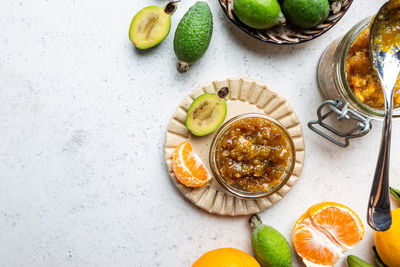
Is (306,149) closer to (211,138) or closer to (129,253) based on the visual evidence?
(211,138)

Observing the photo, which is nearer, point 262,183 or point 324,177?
point 262,183

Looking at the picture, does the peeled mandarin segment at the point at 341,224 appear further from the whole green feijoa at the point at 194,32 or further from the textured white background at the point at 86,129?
the whole green feijoa at the point at 194,32

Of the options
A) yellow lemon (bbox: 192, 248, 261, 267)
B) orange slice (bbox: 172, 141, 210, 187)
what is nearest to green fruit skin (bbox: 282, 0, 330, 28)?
orange slice (bbox: 172, 141, 210, 187)

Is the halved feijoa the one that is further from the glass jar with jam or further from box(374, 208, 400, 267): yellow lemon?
box(374, 208, 400, 267): yellow lemon

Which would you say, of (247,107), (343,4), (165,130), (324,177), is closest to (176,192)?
(165,130)

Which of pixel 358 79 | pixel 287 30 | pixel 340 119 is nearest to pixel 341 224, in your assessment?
pixel 340 119

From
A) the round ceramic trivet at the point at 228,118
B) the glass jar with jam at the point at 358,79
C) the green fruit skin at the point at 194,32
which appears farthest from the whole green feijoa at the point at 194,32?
the glass jar with jam at the point at 358,79
